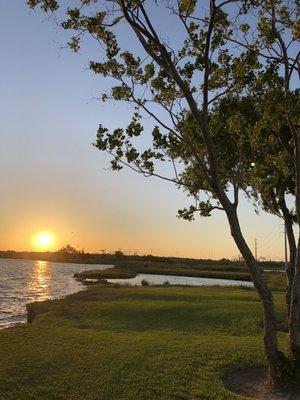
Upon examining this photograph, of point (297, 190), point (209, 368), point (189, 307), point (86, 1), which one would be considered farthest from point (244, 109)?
point (189, 307)

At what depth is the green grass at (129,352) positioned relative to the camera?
52.6 ft

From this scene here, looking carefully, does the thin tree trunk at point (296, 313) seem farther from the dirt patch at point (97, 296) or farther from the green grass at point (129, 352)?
the dirt patch at point (97, 296)

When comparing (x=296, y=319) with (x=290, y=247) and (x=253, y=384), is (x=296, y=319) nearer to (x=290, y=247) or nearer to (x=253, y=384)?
(x=253, y=384)

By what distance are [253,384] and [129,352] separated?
5.02 metres

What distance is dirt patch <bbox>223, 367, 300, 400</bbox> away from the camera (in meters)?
16.5

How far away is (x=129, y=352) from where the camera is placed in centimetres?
2025

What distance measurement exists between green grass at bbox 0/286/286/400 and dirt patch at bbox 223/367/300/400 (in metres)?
0.38

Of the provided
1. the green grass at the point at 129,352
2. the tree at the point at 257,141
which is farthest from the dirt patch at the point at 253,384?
the tree at the point at 257,141

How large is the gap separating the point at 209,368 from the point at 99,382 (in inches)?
160

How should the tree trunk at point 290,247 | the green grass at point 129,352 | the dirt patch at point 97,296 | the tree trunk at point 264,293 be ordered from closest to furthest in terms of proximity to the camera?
1. the green grass at point 129,352
2. the tree trunk at point 264,293
3. the tree trunk at point 290,247
4. the dirt patch at point 97,296

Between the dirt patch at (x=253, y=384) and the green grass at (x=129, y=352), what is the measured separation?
380mm

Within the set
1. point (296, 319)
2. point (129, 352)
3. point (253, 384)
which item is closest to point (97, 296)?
point (129, 352)

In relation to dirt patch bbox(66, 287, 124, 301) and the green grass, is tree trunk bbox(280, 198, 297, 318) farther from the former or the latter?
dirt patch bbox(66, 287, 124, 301)

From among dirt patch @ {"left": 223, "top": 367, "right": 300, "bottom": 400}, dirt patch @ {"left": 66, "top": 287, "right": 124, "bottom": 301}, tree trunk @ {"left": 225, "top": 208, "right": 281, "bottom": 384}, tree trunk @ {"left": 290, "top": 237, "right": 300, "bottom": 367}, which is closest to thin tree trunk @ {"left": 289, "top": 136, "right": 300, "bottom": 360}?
tree trunk @ {"left": 290, "top": 237, "right": 300, "bottom": 367}
